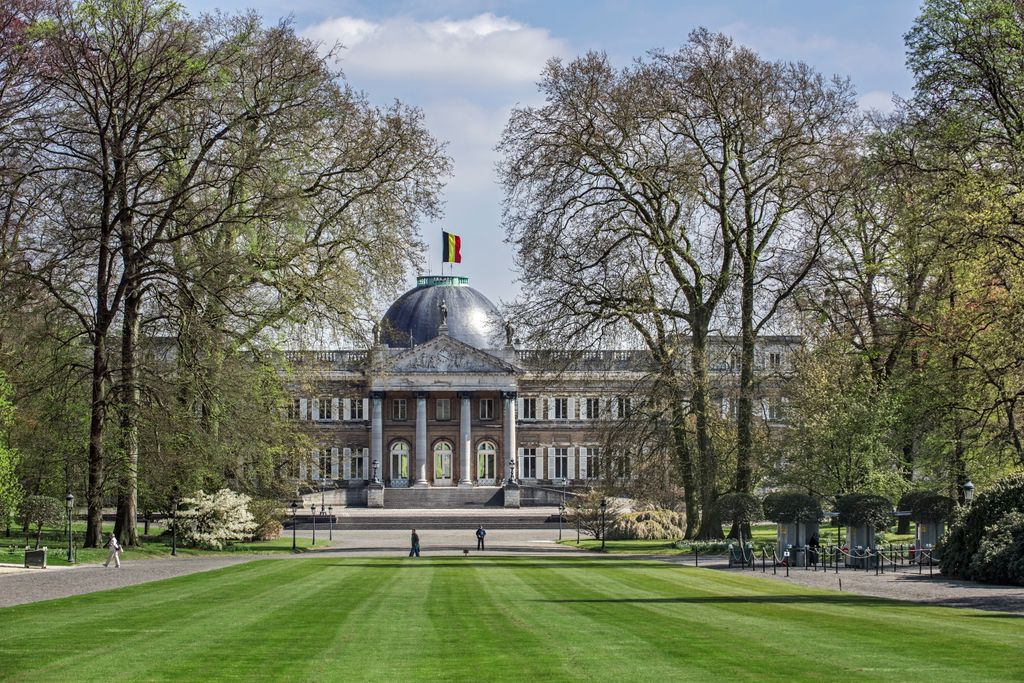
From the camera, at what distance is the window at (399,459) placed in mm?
108438

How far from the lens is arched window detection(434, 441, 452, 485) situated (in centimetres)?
10838

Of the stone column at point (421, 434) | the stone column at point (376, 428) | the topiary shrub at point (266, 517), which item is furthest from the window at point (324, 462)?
the stone column at point (421, 434)

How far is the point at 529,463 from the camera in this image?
111 metres

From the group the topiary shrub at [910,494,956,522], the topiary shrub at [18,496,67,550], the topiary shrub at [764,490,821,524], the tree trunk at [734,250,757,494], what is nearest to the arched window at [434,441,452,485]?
the topiary shrub at [18,496,67,550]

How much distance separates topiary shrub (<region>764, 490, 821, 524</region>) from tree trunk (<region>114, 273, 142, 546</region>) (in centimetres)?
1935

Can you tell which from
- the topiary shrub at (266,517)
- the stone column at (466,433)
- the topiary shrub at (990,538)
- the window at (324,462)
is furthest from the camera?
the stone column at (466,433)

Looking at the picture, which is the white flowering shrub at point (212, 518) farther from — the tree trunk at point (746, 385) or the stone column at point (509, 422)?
the stone column at point (509, 422)

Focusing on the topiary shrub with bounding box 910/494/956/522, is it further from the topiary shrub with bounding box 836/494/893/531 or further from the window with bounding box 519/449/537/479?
the window with bounding box 519/449/537/479

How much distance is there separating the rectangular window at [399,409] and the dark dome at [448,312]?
6384mm

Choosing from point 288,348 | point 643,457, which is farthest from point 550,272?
point 288,348

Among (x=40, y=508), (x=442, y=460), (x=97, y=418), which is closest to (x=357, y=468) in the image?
(x=442, y=460)

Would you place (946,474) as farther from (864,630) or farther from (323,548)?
(864,630)

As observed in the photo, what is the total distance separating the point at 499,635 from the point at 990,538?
56.5 ft

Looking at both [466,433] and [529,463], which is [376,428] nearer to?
[466,433]
